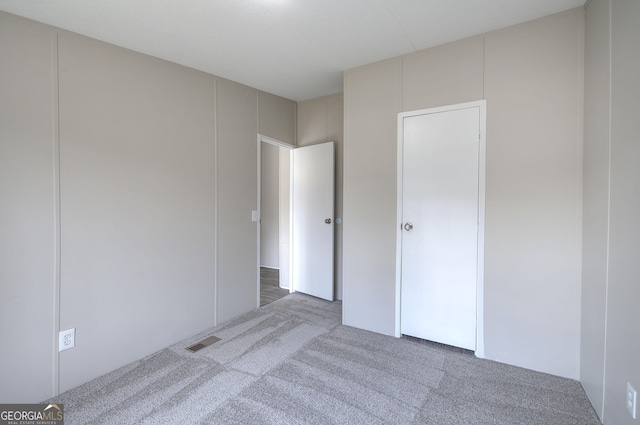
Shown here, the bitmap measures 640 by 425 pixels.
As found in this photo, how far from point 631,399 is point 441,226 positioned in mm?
1453

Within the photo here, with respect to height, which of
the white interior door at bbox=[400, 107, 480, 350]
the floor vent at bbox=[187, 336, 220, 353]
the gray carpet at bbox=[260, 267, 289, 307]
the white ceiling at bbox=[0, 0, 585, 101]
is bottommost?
the floor vent at bbox=[187, 336, 220, 353]

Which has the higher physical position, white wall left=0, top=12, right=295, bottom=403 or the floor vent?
white wall left=0, top=12, right=295, bottom=403

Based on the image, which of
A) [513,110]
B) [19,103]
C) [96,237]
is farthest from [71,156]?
[513,110]

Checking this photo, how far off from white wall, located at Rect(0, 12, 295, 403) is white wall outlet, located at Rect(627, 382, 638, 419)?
10.0 ft

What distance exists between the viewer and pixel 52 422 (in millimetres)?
1758

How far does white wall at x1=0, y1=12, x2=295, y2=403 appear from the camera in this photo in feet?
6.08

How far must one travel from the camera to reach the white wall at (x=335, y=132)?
12.4 ft

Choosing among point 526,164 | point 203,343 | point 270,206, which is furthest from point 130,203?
point 270,206

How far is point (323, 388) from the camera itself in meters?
1.99

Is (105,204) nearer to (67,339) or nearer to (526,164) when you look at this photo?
(67,339)

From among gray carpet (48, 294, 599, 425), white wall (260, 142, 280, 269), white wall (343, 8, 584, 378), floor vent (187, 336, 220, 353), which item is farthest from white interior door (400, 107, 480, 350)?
white wall (260, 142, 280, 269)

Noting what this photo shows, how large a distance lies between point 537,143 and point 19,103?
3545 mm

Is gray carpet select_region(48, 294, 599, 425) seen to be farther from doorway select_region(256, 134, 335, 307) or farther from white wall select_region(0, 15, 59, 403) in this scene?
doorway select_region(256, 134, 335, 307)

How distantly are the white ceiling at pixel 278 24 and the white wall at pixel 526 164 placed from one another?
0.17 m
